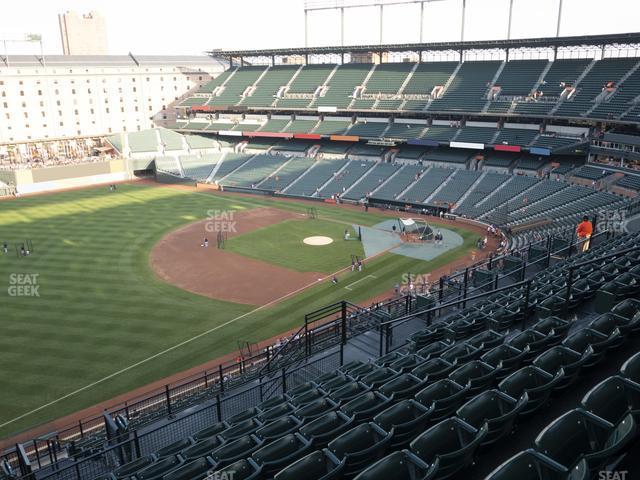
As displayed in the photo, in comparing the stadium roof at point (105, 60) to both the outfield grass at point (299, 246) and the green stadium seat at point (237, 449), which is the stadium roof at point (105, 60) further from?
the green stadium seat at point (237, 449)

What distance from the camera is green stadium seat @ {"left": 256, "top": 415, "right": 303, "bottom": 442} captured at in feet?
30.3

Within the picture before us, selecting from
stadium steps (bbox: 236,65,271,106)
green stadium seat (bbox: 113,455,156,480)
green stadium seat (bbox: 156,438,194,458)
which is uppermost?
stadium steps (bbox: 236,65,271,106)

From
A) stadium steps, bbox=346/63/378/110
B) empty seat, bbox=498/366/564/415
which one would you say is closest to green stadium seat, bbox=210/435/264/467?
empty seat, bbox=498/366/564/415

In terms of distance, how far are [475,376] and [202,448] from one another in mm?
5777

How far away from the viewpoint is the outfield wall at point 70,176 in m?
65.0

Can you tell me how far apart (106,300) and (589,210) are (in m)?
39.6

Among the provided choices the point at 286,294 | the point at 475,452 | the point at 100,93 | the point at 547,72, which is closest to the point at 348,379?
the point at 475,452

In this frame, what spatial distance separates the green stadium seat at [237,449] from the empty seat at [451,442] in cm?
316

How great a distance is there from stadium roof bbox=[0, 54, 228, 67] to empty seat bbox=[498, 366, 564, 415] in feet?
310

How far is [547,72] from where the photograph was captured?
199ft

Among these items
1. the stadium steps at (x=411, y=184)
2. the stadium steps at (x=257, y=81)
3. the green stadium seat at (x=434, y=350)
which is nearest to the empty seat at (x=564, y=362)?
the green stadium seat at (x=434, y=350)

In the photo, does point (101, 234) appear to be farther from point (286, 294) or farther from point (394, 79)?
point (394, 79)

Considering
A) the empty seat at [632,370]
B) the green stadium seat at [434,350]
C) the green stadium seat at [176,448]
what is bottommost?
the green stadium seat at [176,448]

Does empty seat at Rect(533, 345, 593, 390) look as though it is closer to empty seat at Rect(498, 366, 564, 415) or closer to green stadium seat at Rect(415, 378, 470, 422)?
empty seat at Rect(498, 366, 564, 415)
